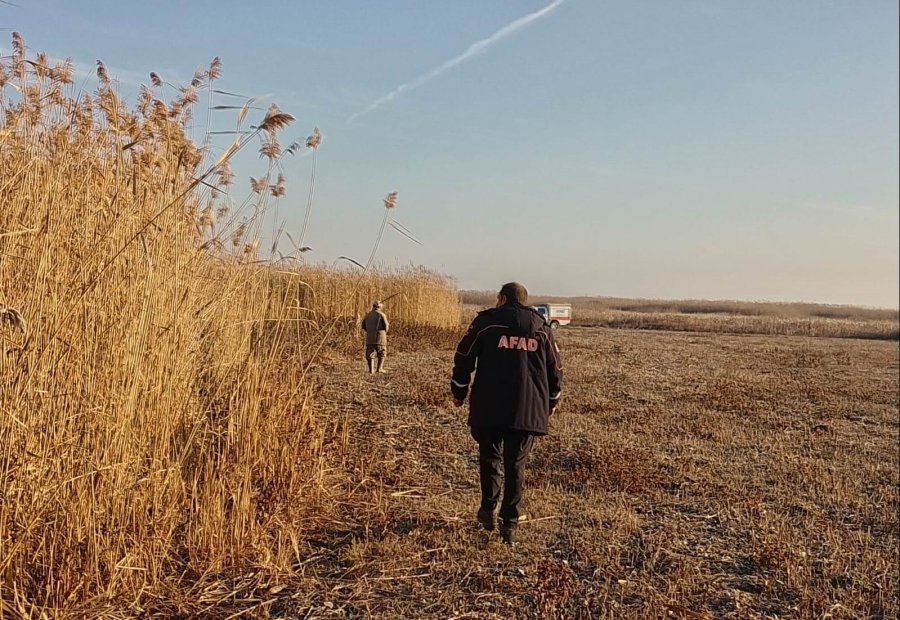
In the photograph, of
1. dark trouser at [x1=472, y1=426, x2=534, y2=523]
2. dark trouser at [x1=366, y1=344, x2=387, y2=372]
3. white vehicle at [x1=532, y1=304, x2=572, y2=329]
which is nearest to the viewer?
dark trouser at [x1=472, y1=426, x2=534, y2=523]

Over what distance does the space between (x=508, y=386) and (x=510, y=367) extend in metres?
0.13

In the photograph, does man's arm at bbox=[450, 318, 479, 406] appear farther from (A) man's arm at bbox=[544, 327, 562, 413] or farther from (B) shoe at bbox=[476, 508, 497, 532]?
(B) shoe at bbox=[476, 508, 497, 532]

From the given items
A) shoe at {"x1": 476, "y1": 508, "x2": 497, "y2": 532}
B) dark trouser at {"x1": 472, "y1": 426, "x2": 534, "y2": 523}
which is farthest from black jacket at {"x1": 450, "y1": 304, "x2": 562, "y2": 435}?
shoe at {"x1": 476, "y1": 508, "x2": 497, "y2": 532}

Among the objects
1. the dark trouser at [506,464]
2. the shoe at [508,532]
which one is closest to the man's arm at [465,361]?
the dark trouser at [506,464]

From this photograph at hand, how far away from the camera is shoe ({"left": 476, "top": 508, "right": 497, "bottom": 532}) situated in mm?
5172

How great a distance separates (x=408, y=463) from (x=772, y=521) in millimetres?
3269

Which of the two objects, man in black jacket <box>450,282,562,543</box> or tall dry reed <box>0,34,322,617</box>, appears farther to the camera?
man in black jacket <box>450,282,562,543</box>

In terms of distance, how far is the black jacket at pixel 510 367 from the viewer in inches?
194

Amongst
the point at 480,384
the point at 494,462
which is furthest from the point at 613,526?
the point at 480,384

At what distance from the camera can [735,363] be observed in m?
20.0

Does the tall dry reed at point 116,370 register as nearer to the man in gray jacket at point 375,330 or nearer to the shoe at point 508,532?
the shoe at point 508,532

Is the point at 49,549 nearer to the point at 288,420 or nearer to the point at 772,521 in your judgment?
the point at 288,420

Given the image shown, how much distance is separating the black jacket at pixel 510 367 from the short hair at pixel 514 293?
0.15 ft

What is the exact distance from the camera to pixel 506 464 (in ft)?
16.7
